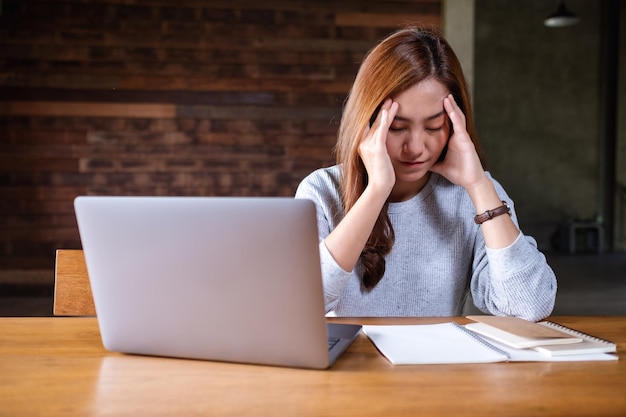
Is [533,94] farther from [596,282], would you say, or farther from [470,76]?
[470,76]

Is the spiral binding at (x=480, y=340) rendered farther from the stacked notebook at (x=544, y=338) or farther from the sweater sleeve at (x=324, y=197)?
the sweater sleeve at (x=324, y=197)

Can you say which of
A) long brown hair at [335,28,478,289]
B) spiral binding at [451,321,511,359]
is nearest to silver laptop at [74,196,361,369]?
spiral binding at [451,321,511,359]

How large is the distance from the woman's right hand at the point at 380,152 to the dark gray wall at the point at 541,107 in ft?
31.1

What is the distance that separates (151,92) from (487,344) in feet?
15.2

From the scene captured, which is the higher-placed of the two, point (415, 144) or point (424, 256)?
point (415, 144)

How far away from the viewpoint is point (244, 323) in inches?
38.8

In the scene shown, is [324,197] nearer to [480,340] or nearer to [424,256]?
[424,256]

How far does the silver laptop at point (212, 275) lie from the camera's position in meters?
0.93

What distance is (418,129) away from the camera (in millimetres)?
1617

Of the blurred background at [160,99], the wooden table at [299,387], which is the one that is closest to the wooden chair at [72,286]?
the wooden table at [299,387]

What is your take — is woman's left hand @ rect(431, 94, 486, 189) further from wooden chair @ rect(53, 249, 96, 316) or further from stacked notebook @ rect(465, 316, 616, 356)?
wooden chair @ rect(53, 249, 96, 316)

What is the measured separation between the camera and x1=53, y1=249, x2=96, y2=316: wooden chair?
165 cm

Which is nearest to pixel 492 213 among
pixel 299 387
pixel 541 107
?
pixel 299 387

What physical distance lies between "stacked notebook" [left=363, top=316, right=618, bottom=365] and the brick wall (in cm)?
427
